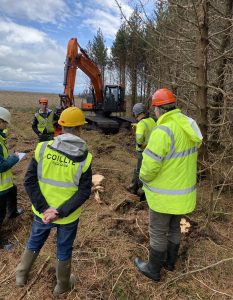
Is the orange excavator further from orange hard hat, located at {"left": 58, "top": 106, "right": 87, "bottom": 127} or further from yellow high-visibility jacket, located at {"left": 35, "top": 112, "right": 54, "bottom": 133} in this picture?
orange hard hat, located at {"left": 58, "top": 106, "right": 87, "bottom": 127}

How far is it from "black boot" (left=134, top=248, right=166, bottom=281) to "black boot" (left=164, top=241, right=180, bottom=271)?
0.56 ft

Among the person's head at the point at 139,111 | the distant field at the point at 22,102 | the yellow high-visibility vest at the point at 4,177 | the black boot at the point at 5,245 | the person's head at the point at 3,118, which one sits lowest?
the distant field at the point at 22,102

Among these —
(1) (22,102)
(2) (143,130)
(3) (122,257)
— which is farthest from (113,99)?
(1) (22,102)

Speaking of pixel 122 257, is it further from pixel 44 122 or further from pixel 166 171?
pixel 44 122

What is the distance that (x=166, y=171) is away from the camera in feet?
11.6

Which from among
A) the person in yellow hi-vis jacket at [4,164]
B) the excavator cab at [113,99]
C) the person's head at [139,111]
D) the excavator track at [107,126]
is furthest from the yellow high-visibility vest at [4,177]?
the excavator cab at [113,99]

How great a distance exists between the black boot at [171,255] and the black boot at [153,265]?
0.17 meters

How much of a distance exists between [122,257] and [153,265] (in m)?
0.54

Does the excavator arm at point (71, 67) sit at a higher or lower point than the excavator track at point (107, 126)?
higher

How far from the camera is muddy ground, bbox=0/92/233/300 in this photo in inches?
143

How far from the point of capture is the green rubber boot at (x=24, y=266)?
11.5ft

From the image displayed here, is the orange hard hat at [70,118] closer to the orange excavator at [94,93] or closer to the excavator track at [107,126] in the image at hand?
the orange excavator at [94,93]

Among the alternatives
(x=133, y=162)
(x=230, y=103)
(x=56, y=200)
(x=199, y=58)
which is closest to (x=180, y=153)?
(x=56, y=200)

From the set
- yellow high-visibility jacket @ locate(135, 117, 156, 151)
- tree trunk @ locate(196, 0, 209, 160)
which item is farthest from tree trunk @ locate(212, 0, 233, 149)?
yellow high-visibility jacket @ locate(135, 117, 156, 151)
